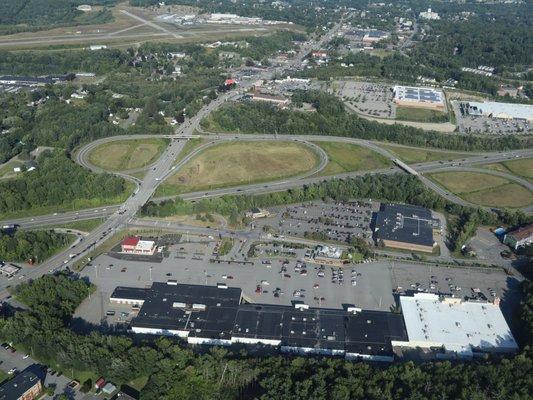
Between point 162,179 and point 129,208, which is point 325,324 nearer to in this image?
point 129,208

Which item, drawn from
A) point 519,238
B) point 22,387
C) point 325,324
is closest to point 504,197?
point 519,238

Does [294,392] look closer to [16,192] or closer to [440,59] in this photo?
[16,192]

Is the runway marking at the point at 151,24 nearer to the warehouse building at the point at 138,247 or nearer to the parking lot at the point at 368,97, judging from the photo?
the parking lot at the point at 368,97

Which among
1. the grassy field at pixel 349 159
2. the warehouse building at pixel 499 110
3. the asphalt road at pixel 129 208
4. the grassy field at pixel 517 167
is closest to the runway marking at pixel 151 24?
the asphalt road at pixel 129 208

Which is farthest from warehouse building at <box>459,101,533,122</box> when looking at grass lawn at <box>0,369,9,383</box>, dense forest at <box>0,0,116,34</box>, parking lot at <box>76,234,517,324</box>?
dense forest at <box>0,0,116,34</box>

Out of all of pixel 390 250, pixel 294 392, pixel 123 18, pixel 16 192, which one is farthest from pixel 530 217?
pixel 123 18

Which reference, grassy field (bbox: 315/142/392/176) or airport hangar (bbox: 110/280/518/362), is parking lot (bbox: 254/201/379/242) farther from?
airport hangar (bbox: 110/280/518/362)
